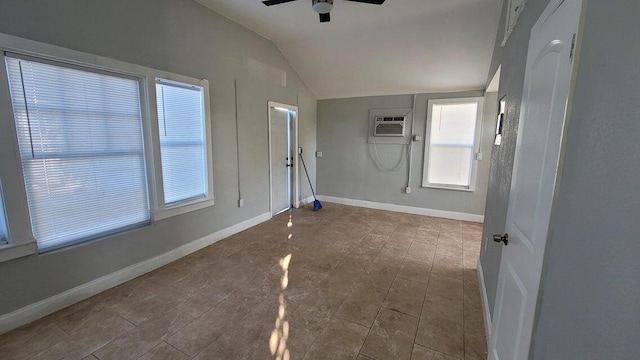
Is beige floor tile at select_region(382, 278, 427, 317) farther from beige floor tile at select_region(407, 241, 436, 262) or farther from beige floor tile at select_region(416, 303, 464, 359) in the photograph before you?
beige floor tile at select_region(407, 241, 436, 262)

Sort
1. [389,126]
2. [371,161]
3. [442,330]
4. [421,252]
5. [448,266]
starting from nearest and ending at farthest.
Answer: [442,330] < [448,266] < [421,252] < [389,126] < [371,161]

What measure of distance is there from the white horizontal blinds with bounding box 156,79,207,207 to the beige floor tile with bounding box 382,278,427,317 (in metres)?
2.54

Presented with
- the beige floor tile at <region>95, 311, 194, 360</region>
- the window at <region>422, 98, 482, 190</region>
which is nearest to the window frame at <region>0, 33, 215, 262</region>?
the beige floor tile at <region>95, 311, 194, 360</region>

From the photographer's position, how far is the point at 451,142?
462cm

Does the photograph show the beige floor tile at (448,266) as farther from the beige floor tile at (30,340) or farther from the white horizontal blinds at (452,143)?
the beige floor tile at (30,340)

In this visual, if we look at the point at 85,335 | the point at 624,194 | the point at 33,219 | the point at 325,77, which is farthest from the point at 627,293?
the point at 325,77

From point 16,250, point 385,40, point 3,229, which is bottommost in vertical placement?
point 16,250

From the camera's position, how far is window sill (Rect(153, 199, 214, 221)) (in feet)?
9.33

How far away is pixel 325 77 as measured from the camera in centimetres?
491

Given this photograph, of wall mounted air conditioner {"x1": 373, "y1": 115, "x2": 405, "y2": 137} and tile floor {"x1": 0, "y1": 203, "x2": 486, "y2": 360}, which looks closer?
tile floor {"x1": 0, "y1": 203, "x2": 486, "y2": 360}

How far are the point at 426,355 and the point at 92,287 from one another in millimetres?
2848

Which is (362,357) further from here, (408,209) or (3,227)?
(408,209)

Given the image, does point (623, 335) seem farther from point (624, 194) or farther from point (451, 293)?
point (451, 293)

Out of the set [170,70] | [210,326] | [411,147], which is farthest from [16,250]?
[411,147]
